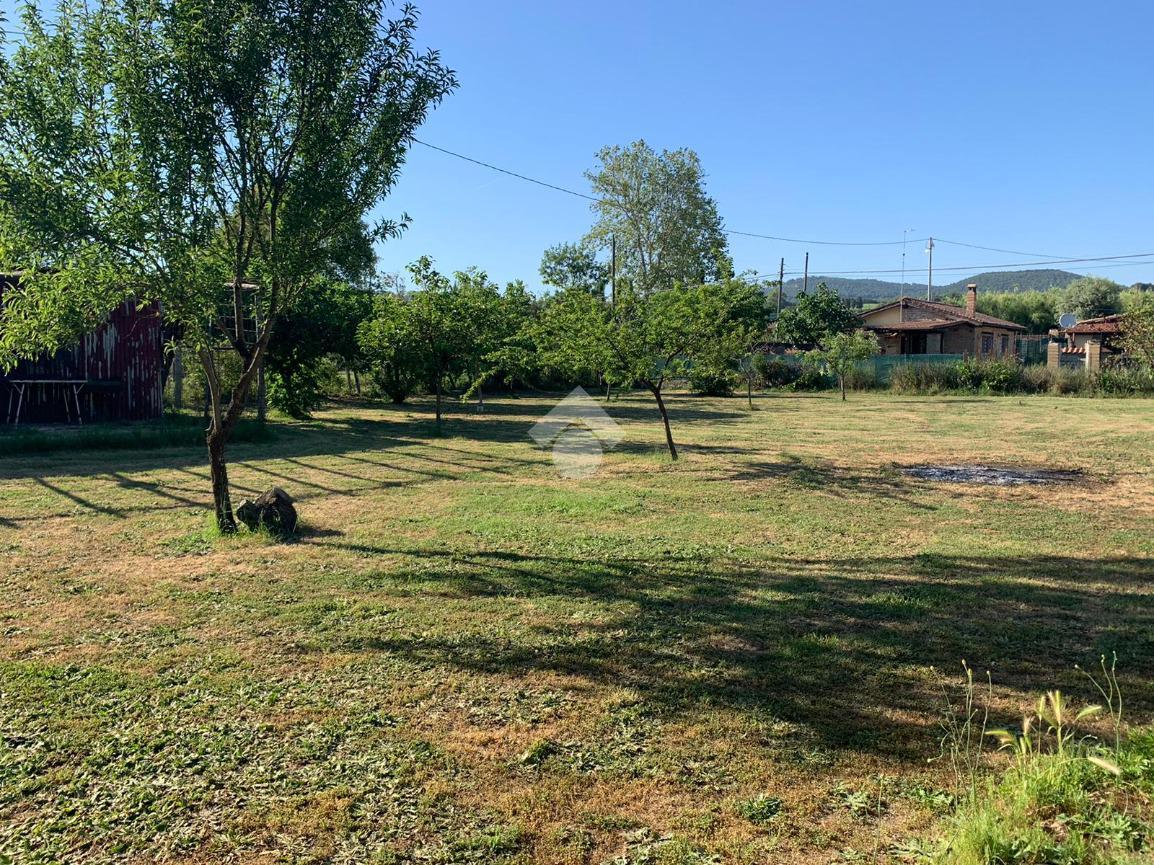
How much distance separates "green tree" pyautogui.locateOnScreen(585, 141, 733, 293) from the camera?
44000mm

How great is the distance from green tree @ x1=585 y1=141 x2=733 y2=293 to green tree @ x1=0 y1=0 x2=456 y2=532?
37424mm

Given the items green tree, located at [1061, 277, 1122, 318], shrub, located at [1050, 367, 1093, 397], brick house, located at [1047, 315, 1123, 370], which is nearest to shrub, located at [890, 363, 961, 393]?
shrub, located at [1050, 367, 1093, 397]

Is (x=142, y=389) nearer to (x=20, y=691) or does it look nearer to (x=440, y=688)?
(x=20, y=691)

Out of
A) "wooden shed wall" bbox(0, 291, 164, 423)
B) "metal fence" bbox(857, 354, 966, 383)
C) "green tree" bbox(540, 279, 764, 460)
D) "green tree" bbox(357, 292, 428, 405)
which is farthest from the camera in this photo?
"metal fence" bbox(857, 354, 966, 383)

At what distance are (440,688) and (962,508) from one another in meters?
7.68

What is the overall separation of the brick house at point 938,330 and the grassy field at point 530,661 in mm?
38693

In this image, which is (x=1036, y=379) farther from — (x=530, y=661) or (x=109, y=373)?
(x=530, y=661)

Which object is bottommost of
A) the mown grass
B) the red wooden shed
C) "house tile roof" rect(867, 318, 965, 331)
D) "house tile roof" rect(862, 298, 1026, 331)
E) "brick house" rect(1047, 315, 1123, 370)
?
the mown grass

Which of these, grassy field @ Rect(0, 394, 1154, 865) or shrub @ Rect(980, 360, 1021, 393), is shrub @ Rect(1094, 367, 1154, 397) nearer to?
shrub @ Rect(980, 360, 1021, 393)

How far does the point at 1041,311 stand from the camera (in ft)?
239

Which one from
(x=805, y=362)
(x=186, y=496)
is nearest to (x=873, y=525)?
(x=186, y=496)

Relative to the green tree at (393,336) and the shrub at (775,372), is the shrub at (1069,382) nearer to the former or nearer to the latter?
the shrub at (775,372)
